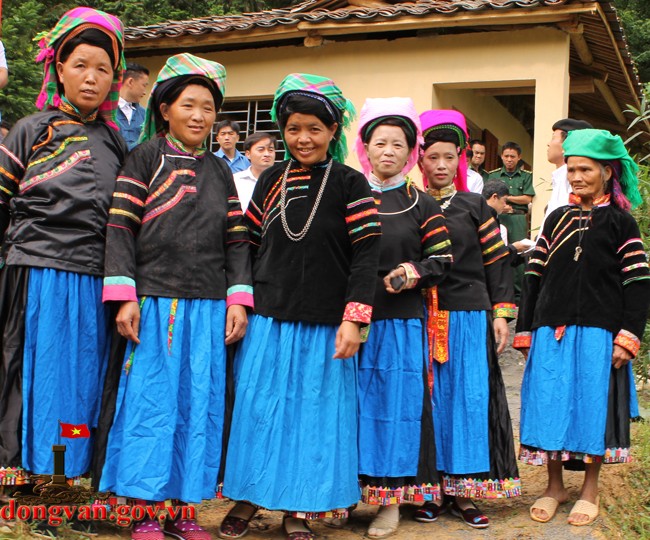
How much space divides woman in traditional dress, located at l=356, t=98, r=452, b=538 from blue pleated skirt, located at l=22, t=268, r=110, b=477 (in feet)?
4.08

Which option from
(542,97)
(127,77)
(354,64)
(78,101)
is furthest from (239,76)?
(78,101)

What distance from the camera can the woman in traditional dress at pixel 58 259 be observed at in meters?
3.47

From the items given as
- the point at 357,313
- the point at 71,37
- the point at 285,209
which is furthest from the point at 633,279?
the point at 71,37

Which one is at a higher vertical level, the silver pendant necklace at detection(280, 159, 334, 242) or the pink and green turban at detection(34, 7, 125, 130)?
the pink and green turban at detection(34, 7, 125, 130)

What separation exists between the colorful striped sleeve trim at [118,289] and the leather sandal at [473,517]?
6.50 feet

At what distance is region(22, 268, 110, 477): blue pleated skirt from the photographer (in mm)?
3453

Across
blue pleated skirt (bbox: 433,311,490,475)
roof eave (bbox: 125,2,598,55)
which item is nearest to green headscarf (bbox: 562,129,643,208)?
blue pleated skirt (bbox: 433,311,490,475)

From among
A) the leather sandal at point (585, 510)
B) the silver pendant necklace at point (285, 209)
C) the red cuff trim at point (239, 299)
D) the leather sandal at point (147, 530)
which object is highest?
the silver pendant necklace at point (285, 209)

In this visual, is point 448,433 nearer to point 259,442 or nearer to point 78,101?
point 259,442

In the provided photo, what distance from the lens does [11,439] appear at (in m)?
3.44

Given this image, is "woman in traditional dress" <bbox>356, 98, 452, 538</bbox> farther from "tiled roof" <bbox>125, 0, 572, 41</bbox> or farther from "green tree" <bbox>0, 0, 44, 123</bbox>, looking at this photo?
"green tree" <bbox>0, 0, 44, 123</bbox>

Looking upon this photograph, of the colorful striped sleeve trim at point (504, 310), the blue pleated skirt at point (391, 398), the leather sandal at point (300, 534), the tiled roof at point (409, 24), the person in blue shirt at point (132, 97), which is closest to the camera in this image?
the leather sandal at point (300, 534)

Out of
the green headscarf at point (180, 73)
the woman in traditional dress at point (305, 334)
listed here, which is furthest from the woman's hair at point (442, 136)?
the green headscarf at point (180, 73)

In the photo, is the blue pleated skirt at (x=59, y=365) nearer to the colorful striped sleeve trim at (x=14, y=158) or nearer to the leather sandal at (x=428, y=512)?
the colorful striped sleeve trim at (x=14, y=158)
